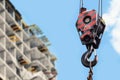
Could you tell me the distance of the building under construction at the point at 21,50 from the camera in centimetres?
12244

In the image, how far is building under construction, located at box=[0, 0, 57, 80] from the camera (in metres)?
122

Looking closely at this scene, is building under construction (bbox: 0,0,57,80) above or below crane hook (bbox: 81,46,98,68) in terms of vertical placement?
above

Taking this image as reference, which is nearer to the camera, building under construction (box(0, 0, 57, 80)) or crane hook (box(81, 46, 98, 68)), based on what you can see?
crane hook (box(81, 46, 98, 68))

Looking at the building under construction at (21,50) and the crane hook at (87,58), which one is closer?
the crane hook at (87,58)

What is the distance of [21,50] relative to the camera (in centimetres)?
13125

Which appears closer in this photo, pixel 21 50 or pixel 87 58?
pixel 87 58

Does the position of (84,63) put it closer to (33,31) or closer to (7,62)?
(7,62)

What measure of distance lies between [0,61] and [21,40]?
16428 millimetres

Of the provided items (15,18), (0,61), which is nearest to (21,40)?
(15,18)

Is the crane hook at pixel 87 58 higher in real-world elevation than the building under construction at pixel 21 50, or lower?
lower

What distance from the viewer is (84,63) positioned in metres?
26.8

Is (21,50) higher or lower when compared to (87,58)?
higher

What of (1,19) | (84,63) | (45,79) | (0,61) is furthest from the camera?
(45,79)

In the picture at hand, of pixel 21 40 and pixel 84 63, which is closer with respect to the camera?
pixel 84 63
